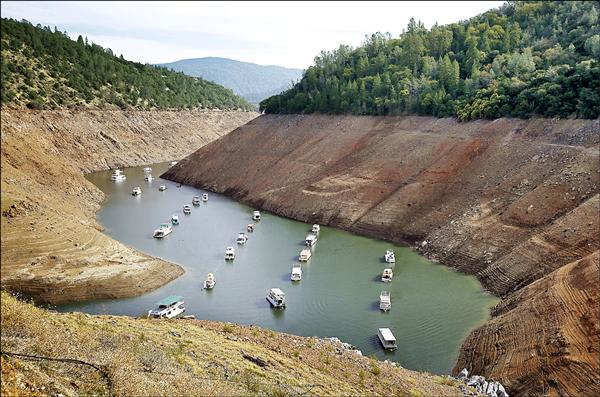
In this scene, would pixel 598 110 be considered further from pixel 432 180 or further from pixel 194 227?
pixel 194 227

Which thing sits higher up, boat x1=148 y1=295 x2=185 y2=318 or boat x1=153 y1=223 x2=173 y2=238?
boat x1=148 y1=295 x2=185 y2=318

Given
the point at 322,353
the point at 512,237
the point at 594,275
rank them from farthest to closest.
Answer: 1. the point at 512,237
2. the point at 594,275
3. the point at 322,353

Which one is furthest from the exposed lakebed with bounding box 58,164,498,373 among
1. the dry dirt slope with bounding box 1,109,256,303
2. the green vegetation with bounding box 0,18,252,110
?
the green vegetation with bounding box 0,18,252,110

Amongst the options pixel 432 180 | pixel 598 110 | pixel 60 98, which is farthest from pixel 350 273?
pixel 60 98

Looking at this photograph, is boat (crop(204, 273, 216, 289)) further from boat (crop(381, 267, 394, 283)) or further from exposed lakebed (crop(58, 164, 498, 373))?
boat (crop(381, 267, 394, 283))

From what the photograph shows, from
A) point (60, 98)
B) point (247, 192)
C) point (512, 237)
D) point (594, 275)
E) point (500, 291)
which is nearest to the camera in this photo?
point (594, 275)

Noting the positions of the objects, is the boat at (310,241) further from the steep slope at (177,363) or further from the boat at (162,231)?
the steep slope at (177,363)

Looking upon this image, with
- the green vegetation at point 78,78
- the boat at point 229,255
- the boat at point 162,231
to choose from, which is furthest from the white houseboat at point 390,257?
the green vegetation at point 78,78
